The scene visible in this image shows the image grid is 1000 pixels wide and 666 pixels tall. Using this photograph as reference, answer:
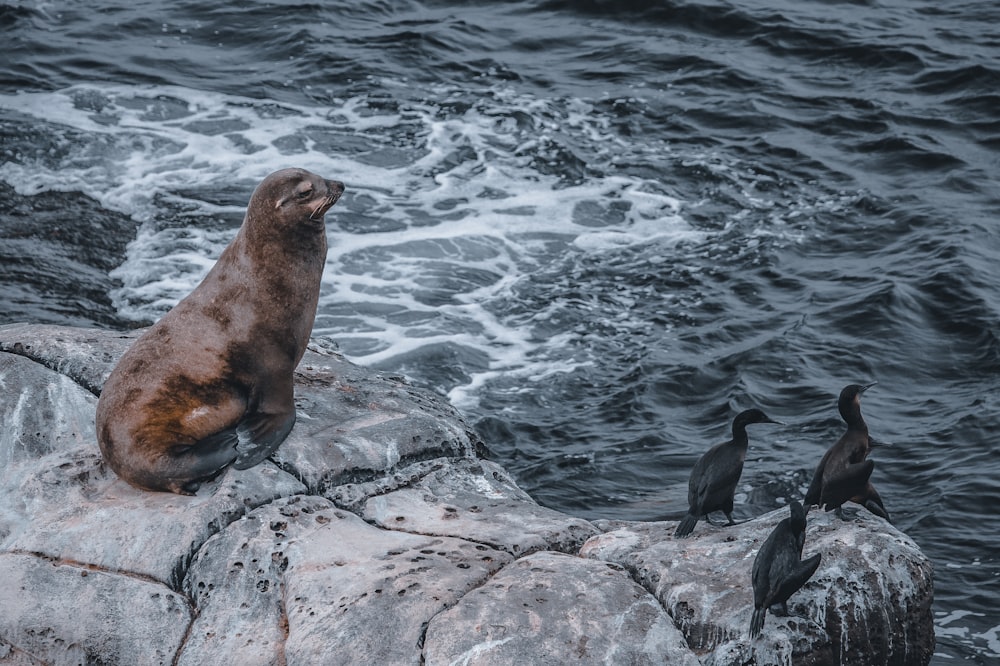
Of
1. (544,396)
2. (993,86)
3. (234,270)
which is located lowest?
(544,396)

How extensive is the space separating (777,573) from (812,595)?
0.41 m

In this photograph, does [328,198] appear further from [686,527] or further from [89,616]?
[686,527]

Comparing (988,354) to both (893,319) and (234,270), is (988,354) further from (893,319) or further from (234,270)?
(234,270)

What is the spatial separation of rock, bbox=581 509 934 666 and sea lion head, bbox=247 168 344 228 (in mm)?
2357

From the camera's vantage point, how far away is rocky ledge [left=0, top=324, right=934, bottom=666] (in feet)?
17.6

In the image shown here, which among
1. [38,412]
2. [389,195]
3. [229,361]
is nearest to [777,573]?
[229,361]

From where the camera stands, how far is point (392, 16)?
66.4 feet

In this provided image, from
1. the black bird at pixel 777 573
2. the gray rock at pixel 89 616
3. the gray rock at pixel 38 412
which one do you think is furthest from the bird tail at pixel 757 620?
the gray rock at pixel 38 412

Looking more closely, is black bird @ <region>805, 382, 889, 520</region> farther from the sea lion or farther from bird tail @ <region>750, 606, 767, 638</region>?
the sea lion

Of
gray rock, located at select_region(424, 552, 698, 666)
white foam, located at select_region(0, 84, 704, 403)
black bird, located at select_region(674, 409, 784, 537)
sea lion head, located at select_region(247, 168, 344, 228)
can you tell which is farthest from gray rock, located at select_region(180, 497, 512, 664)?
white foam, located at select_region(0, 84, 704, 403)

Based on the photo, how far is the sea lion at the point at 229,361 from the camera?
6.32 meters

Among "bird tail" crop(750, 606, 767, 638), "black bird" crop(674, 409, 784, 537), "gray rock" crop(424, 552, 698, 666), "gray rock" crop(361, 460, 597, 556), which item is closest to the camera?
"gray rock" crop(424, 552, 698, 666)

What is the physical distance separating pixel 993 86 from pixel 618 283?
748 cm

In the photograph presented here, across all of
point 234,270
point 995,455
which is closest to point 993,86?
point 995,455
